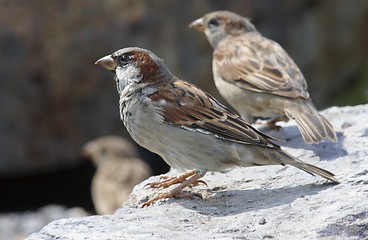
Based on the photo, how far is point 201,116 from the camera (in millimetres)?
4160

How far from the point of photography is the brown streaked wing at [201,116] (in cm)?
407

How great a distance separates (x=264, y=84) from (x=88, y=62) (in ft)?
10.8

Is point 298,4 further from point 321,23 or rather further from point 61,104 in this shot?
point 61,104

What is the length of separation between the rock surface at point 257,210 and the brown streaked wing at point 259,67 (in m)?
0.90

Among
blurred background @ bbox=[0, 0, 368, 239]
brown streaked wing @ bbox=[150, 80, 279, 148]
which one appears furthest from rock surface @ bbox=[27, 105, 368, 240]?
blurred background @ bbox=[0, 0, 368, 239]

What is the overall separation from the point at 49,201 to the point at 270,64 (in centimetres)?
396

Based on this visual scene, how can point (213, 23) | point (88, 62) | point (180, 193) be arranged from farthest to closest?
point (88, 62) < point (213, 23) < point (180, 193)

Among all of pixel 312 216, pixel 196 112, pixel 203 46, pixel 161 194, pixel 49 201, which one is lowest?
pixel 312 216

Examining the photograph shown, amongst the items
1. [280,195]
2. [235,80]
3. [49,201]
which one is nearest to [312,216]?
[280,195]

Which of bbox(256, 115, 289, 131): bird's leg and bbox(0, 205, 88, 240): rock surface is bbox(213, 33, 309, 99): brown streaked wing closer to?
bbox(256, 115, 289, 131): bird's leg

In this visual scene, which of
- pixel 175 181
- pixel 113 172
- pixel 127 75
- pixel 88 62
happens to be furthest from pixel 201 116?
pixel 88 62

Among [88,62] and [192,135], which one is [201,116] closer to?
[192,135]

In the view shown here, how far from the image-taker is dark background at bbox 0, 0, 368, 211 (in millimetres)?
8398

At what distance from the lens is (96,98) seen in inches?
341
